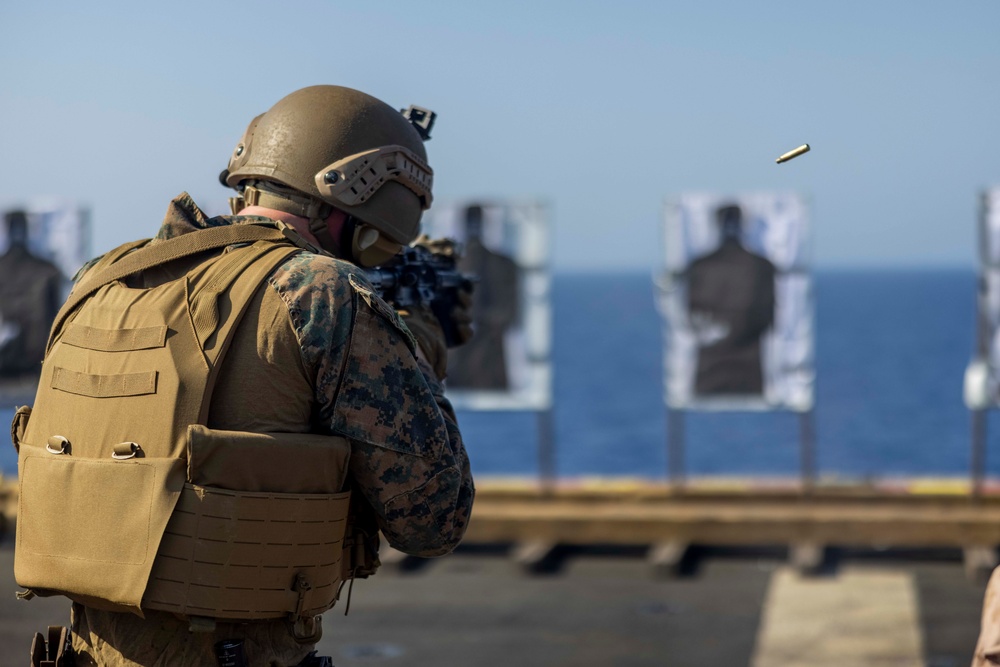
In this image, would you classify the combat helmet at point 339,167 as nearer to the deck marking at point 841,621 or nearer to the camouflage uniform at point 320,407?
the camouflage uniform at point 320,407

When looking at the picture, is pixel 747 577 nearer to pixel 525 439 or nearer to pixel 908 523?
pixel 908 523

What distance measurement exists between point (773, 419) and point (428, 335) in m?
63.5

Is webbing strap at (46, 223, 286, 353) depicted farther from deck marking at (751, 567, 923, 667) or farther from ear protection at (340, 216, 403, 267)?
deck marking at (751, 567, 923, 667)

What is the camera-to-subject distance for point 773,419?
214 feet

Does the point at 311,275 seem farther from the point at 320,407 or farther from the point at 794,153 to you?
the point at 794,153

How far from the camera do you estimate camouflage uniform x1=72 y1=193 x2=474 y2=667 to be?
271 centimetres

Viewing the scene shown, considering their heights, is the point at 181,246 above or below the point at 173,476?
above

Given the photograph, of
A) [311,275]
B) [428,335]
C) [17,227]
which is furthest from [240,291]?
[17,227]

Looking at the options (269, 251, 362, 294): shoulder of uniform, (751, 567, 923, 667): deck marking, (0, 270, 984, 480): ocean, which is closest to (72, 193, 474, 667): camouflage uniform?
(269, 251, 362, 294): shoulder of uniform

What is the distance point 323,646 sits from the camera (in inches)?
314

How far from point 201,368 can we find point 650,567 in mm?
7299

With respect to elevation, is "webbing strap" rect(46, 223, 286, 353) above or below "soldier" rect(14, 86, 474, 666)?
above

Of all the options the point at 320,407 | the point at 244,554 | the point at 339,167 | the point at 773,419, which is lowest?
the point at 773,419

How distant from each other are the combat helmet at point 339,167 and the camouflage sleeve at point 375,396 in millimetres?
320
